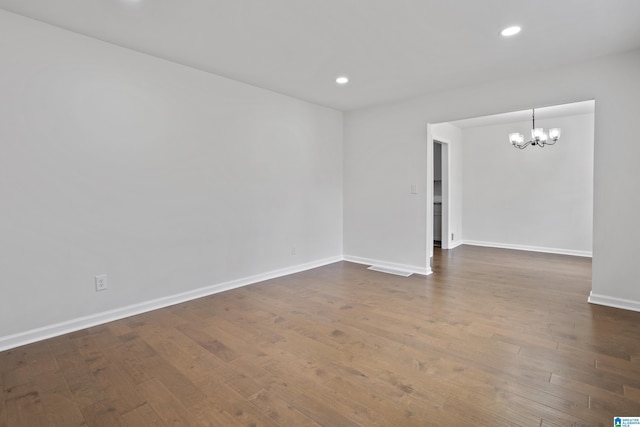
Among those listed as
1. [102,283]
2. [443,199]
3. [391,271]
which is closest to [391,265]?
[391,271]

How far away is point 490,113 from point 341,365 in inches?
132

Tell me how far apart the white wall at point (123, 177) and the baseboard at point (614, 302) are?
3521 millimetres

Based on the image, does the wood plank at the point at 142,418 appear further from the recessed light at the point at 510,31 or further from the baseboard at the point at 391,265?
the baseboard at the point at 391,265

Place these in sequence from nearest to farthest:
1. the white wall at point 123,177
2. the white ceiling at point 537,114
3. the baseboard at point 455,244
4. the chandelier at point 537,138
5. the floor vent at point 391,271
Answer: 1. the white wall at point 123,177
2. the floor vent at point 391,271
3. the white ceiling at point 537,114
4. the chandelier at point 537,138
5. the baseboard at point 455,244

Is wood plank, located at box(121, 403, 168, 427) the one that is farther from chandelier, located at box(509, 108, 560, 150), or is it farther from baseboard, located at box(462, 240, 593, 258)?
baseboard, located at box(462, 240, 593, 258)

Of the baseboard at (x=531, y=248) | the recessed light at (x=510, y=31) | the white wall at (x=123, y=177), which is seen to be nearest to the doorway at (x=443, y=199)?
the baseboard at (x=531, y=248)

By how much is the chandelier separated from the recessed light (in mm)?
3203

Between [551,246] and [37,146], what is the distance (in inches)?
290

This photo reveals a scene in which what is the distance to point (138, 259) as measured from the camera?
3.17 metres

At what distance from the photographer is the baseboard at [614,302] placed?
3152 millimetres

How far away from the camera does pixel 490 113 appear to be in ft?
12.9

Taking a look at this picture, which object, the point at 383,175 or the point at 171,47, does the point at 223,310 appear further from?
the point at 383,175

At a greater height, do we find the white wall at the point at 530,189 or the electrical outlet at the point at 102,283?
the white wall at the point at 530,189

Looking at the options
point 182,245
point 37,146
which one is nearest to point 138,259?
point 182,245
